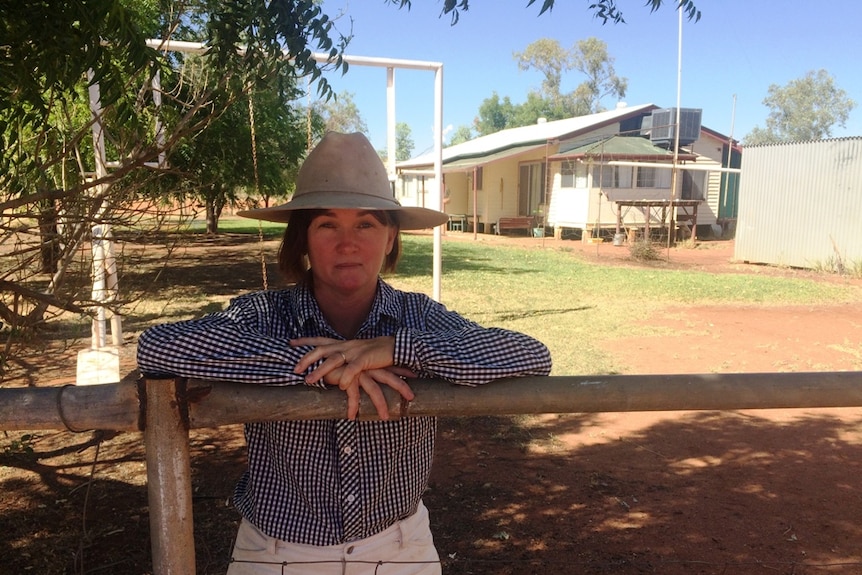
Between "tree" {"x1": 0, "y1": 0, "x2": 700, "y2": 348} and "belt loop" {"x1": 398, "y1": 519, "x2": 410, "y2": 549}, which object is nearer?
"belt loop" {"x1": 398, "y1": 519, "x2": 410, "y2": 549}

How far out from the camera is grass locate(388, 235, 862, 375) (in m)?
8.05

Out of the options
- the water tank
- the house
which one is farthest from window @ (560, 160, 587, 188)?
the water tank

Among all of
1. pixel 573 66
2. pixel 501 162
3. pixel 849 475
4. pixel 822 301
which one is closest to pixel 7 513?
pixel 849 475

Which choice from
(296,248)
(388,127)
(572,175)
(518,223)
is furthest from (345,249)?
(518,223)

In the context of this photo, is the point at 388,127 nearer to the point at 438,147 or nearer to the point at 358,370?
the point at 438,147

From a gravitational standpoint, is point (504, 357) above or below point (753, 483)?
above

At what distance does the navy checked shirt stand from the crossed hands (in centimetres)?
3

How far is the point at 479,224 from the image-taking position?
88.5ft

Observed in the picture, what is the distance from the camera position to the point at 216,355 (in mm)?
1358

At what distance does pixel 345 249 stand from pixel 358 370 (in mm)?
477

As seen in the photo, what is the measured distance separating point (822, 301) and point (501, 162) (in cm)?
1628

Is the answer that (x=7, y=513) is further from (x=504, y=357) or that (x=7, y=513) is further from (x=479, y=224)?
(x=479, y=224)

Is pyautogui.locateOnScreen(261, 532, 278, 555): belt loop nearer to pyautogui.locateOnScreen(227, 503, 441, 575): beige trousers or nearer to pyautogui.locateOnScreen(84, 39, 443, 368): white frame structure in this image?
pyautogui.locateOnScreen(227, 503, 441, 575): beige trousers

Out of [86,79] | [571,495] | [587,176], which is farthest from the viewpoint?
[587,176]
